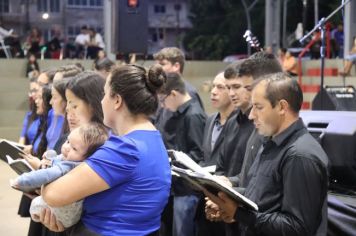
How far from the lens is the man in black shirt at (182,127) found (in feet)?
13.8

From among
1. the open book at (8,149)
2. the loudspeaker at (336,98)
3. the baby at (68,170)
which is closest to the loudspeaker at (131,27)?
the loudspeaker at (336,98)

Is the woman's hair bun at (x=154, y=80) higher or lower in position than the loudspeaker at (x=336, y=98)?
higher

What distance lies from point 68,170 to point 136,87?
0.40 m

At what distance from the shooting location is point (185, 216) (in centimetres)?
416


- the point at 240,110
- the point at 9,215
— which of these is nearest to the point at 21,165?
the point at 240,110

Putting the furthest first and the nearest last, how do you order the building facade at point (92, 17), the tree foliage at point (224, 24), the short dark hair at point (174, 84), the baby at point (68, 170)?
1. the building facade at point (92, 17)
2. the tree foliage at point (224, 24)
3. the short dark hair at point (174, 84)
4. the baby at point (68, 170)

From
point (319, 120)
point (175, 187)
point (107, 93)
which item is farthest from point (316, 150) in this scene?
point (175, 187)

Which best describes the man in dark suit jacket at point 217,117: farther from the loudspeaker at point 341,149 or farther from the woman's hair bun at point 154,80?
the woman's hair bun at point 154,80

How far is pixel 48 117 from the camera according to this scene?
4.41 m

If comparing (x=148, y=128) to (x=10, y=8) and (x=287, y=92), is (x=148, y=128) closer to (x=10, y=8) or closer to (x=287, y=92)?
(x=287, y=92)

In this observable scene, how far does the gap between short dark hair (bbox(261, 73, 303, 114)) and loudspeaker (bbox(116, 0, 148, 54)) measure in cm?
712

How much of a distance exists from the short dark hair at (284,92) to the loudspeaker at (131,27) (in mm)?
7124

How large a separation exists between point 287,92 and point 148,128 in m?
0.64

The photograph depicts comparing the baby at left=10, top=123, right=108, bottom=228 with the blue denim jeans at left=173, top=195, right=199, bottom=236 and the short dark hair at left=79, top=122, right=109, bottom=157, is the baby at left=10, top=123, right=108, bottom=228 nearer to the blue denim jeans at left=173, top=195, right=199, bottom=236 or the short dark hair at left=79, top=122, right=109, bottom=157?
the short dark hair at left=79, top=122, right=109, bottom=157
